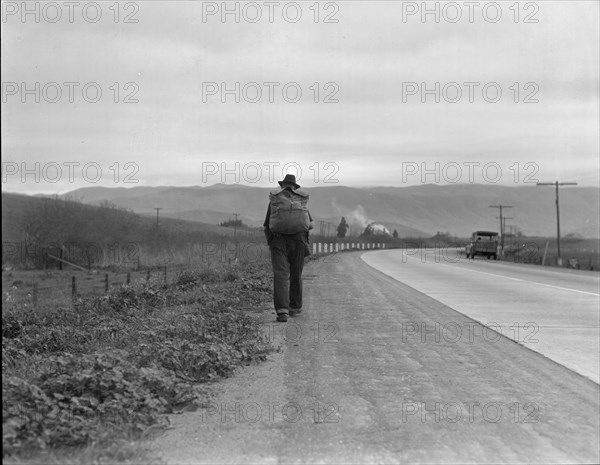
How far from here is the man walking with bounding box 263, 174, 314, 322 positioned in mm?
9195

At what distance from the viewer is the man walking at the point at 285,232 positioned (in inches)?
362

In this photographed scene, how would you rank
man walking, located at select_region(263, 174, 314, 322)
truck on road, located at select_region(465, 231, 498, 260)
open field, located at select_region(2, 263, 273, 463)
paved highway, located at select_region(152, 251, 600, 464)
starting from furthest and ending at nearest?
truck on road, located at select_region(465, 231, 498, 260) < man walking, located at select_region(263, 174, 314, 322) < paved highway, located at select_region(152, 251, 600, 464) < open field, located at select_region(2, 263, 273, 463)

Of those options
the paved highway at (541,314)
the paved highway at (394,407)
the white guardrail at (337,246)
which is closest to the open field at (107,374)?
the paved highway at (394,407)

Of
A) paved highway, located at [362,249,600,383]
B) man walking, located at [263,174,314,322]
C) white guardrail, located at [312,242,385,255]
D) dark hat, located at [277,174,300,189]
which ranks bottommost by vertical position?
paved highway, located at [362,249,600,383]

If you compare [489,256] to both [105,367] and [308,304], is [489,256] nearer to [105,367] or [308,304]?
[308,304]

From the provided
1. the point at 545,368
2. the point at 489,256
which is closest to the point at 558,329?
the point at 545,368

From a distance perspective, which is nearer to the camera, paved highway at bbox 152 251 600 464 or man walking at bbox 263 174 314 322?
paved highway at bbox 152 251 600 464

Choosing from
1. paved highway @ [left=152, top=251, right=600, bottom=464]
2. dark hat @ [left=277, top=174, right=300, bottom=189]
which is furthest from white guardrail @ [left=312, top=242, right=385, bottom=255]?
paved highway @ [left=152, top=251, right=600, bottom=464]

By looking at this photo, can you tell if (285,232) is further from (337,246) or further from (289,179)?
(337,246)

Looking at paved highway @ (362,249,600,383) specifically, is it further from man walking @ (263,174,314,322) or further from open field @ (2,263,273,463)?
open field @ (2,263,273,463)

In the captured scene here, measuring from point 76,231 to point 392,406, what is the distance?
34021mm

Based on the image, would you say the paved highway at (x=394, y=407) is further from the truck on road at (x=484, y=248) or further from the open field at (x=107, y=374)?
the truck on road at (x=484, y=248)

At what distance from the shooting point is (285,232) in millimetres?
9203

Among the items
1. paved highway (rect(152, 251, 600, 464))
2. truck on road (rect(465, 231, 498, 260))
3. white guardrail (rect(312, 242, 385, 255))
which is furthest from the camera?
truck on road (rect(465, 231, 498, 260))
